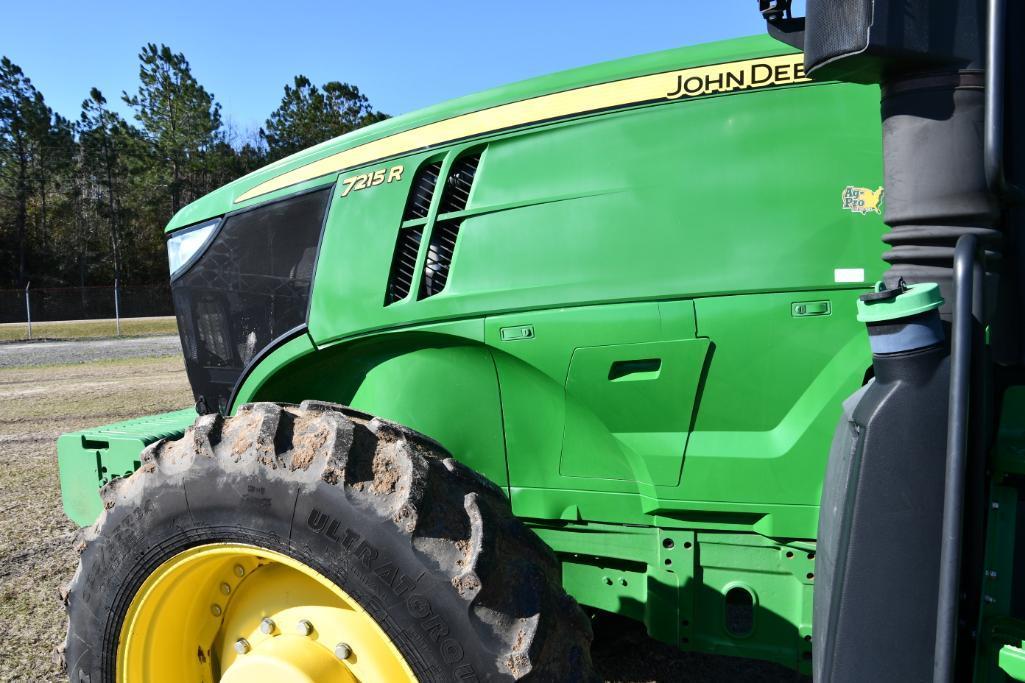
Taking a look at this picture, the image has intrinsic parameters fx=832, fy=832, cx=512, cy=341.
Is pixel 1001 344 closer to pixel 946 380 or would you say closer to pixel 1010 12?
pixel 946 380

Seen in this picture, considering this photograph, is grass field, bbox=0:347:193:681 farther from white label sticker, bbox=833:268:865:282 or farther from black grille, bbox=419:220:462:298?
white label sticker, bbox=833:268:865:282

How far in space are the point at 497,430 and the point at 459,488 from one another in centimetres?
46

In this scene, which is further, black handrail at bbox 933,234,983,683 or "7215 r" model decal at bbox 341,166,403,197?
"7215 r" model decal at bbox 341,166,403,197

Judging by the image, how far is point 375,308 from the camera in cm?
241

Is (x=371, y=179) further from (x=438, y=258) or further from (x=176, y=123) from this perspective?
(x=176, y=123)

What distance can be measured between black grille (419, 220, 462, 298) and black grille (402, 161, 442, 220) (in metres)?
0.08

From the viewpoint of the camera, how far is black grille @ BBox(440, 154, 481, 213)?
7.75ft

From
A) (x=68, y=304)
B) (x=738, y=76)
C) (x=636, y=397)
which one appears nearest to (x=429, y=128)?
(x=738, y=76)

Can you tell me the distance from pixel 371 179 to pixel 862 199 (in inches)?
53.7

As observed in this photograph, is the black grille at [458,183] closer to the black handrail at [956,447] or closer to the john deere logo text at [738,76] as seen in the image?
the john deere logo text at [738,76]

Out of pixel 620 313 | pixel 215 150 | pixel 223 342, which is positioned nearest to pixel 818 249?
pixel 620 313

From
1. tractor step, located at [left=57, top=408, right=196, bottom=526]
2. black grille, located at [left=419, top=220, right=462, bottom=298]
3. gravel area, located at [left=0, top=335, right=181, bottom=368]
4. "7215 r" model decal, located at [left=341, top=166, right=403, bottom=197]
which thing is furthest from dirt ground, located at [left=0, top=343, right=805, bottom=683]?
gravel area, located at [left=0, top=335, right=181, bottom=368]

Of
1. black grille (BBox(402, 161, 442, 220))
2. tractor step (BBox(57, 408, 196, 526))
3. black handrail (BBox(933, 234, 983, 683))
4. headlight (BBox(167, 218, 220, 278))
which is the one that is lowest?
tractor step (BBox(57, 408, 196, 526))

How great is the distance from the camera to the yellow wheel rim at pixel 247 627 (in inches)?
77.9
